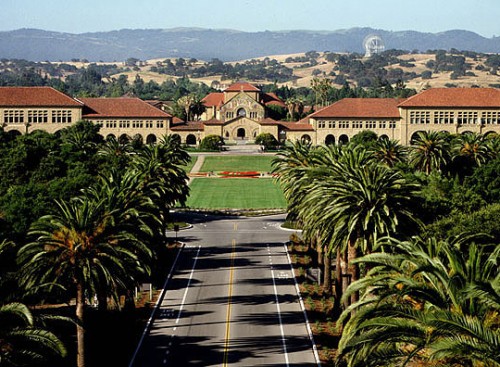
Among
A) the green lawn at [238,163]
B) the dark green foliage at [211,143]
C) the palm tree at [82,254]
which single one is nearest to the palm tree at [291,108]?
the dark green foliage at [211,143]

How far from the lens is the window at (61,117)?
152250mm

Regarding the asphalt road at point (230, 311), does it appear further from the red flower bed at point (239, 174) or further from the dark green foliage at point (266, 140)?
the dark green foliage at point (266, 140)

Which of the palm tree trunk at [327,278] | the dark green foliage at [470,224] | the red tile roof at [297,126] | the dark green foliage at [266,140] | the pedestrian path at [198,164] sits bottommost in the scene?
the pedestrian path at [198,164]

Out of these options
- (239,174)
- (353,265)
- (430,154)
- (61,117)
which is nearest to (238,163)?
(239,174)

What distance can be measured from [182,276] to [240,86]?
13561 centimetres

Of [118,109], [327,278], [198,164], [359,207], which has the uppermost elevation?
[359,207]

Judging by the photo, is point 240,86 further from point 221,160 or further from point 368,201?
point 368,201

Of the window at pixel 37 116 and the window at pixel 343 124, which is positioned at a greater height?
the window at pixel 37 116

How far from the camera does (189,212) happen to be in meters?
86.8

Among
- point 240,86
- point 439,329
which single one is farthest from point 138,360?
point 240,86

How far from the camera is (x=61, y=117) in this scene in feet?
501

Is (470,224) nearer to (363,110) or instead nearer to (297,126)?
(363,110)

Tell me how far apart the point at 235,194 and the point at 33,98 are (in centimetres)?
6451

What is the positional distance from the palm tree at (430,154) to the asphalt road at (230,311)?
1505 centimetres
